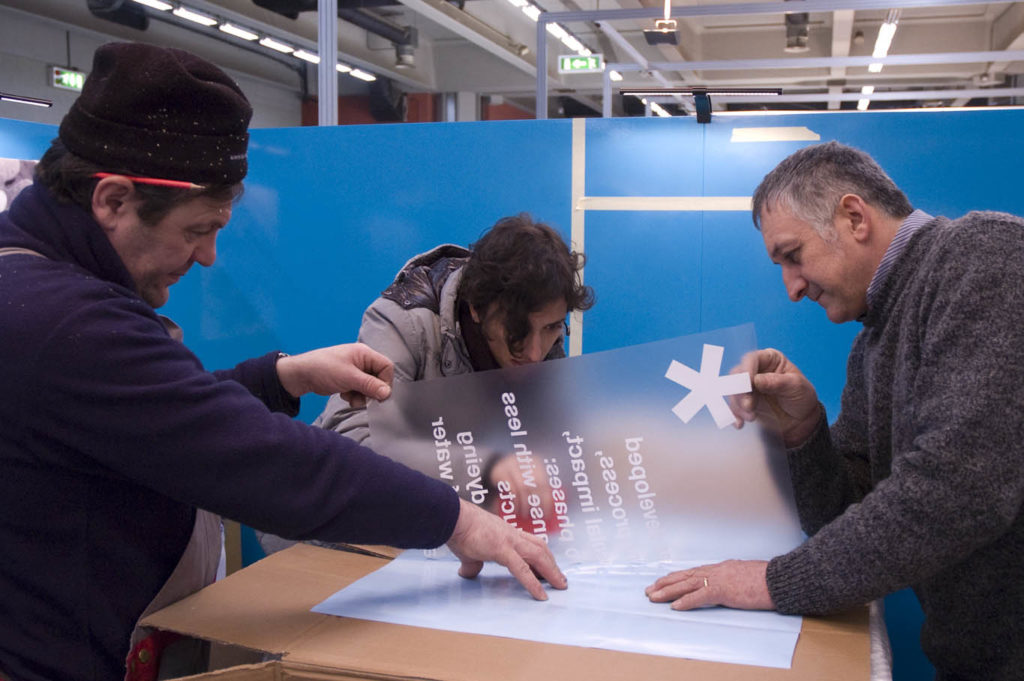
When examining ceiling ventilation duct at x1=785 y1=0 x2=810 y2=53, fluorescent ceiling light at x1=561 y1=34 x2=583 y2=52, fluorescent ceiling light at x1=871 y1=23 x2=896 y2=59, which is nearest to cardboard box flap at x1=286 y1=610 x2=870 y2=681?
fluorescent ceiling light at x1=871 y1=23 x2=896 y2=59

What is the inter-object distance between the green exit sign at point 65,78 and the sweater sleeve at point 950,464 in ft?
26.3

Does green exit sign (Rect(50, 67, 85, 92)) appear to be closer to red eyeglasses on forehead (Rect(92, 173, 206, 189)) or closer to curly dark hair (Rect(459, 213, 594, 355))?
curly dark hair (Rect(459, 213, 594, 355))

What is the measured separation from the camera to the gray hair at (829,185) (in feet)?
3.76

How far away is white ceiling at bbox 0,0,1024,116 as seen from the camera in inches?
297

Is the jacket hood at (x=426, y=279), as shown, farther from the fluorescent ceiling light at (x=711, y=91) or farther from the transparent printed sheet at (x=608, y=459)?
the fluorescent ceiling light at (x=711, y=91)

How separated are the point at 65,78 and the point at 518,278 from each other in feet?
24.5

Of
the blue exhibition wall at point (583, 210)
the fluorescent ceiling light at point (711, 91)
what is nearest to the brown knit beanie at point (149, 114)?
the fluorescent ceiling light at point (711, 91)

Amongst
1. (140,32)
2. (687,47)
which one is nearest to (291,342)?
(140,32)

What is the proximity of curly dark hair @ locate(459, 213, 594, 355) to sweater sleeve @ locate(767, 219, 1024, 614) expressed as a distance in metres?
0.67

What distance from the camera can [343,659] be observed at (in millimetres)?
828

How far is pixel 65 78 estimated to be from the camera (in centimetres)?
752

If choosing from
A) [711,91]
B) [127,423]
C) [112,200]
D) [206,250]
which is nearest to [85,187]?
[112,200]

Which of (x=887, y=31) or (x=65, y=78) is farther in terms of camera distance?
(x=65, y=78)

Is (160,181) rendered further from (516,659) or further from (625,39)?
(625,39)
